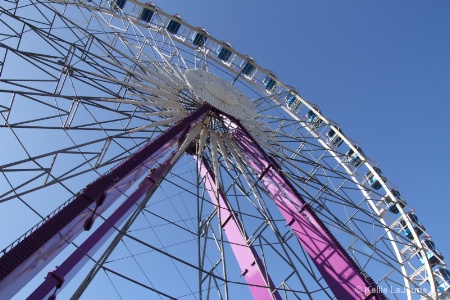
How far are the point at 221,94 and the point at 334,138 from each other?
22.3 ft

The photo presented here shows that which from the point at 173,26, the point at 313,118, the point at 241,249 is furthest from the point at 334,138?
the point at 241,249

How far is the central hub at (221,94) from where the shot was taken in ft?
37.8

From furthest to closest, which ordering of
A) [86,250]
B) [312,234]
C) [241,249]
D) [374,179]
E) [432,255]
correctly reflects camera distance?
[374,179] → [432,255] → [241,249] → [312,234] → [86,250]

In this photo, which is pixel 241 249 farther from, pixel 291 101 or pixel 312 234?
pixel 291 101

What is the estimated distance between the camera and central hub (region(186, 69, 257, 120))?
11.5 m

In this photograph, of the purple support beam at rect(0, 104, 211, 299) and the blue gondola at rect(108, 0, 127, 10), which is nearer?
the purple support beam at rect(0, 104, 211, 299)

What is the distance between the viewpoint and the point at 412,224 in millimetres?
14953

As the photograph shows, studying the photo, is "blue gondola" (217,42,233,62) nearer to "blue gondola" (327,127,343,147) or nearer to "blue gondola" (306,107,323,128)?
"blue gondola" (306,107,323,128)

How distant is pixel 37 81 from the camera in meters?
9.63

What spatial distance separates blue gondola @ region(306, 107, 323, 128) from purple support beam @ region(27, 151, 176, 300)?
9.36 m

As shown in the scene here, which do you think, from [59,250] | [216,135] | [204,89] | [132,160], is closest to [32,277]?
[59,250]

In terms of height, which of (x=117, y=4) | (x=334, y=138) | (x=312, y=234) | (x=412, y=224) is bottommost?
(x=312, y=234)

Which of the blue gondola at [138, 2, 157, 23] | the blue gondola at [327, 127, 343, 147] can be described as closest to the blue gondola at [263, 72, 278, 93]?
the blue gondola at [327, 127, 343, 147]

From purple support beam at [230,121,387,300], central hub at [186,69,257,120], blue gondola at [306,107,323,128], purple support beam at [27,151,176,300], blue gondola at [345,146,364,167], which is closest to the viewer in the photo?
purple support beam at [27,151,176,300]
